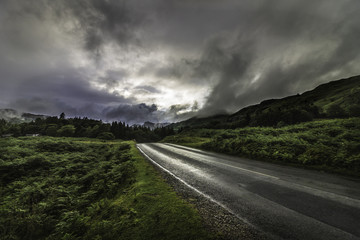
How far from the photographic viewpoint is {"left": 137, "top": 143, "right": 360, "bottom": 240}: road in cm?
301

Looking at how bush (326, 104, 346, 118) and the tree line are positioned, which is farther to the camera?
the tree line

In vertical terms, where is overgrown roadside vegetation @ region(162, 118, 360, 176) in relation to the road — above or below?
above

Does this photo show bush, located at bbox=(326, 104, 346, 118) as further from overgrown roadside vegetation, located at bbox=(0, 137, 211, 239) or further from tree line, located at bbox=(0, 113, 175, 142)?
tree line, located at bbox=(0, 113, 175, 142)

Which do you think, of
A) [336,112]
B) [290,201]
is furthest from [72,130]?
[336,112]

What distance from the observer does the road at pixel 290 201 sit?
3006 millimetres

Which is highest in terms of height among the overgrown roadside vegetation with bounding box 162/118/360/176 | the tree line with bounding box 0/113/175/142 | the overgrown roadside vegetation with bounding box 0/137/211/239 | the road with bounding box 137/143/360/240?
the tree line with bounding box 0/113/175/142

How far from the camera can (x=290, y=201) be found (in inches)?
169

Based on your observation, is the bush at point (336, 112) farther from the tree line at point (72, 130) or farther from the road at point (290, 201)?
the tree line at point (72, 130)

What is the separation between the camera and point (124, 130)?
4277 inches

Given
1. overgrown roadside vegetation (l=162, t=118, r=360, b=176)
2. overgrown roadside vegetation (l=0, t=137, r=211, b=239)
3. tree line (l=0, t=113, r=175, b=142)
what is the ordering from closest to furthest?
overgrown roadside vegetation (l=0, t=137, r=211, b=239)
overgrown roadside vegetation (l=162, t=118, r=360, b=176)
tree line (l=0, t=113, r=175, b=142)

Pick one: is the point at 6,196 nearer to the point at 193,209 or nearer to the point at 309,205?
the point at 193,209

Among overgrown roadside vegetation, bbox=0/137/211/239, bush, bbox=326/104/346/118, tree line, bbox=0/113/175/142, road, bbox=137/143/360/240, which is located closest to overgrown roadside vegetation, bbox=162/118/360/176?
road, bbox=137/143/360/240

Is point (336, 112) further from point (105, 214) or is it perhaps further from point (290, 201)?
point (105, 214)

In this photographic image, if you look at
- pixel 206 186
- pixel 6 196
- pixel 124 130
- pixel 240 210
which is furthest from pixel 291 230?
pixel 124 130
